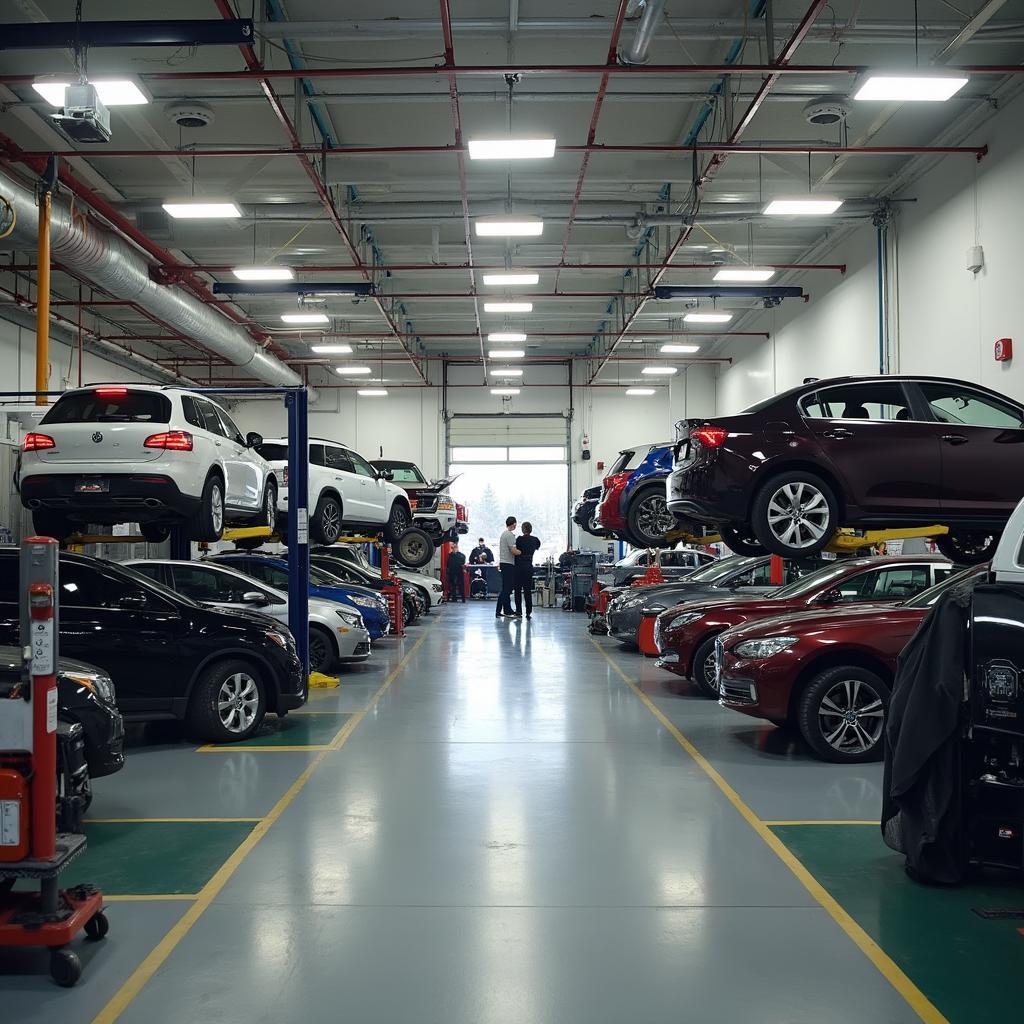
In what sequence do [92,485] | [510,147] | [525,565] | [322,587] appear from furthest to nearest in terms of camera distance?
[525,565]
[322,587]
[510,147]
[92,485]

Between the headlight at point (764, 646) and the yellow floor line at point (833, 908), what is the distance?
854 millimetres

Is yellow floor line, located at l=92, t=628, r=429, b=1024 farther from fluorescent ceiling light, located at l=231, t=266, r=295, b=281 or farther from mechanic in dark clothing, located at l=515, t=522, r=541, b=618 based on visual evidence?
mechanic in dark clothing, located at l=515, t=522, r=541, b=618

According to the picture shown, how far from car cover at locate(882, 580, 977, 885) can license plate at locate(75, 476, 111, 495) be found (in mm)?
6539

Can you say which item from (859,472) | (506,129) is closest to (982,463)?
(859,472)

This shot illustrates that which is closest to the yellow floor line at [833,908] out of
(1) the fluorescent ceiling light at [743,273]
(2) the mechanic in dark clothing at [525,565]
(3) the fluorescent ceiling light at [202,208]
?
(3) the fluorescent ceiling light at [202,208]

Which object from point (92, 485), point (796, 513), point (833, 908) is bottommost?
point (833, 908)

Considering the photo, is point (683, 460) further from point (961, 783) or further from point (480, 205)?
point (480, 205)

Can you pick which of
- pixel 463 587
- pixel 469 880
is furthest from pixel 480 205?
pixel 463 587

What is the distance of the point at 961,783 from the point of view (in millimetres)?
4656

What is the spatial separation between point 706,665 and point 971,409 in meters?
3.60

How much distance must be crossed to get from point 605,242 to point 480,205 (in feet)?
10.8

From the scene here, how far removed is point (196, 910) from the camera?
450 cm

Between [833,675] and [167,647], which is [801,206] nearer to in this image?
[833,675]

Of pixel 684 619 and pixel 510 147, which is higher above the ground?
pixel 510 147
